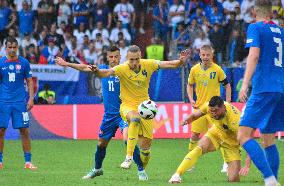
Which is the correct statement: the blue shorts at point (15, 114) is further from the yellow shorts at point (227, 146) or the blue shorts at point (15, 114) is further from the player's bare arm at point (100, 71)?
the yellow shorts at point (227, 146)

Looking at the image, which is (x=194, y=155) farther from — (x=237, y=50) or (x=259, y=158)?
(x=237, y=50)

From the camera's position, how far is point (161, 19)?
2750 centimetres

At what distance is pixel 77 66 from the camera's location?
12.0m

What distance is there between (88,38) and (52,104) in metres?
4.55

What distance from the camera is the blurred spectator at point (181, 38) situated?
26233mm

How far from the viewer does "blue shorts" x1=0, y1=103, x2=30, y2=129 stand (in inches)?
590

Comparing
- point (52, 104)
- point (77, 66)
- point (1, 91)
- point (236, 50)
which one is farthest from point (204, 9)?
point (77, 66)

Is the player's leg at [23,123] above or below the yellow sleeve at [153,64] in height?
below

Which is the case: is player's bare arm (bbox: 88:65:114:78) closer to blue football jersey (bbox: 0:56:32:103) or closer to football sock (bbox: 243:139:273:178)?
football sock (bbox: 243:139:273:178)

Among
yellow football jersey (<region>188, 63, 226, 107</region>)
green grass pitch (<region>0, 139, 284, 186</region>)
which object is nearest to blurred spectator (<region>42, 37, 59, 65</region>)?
green grass pitch (<region>0, 139, 284, 186</region>)

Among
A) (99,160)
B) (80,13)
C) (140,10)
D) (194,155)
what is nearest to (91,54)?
(80,13)

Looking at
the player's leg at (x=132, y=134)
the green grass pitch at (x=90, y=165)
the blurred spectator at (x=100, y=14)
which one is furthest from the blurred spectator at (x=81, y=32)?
the player's leg at (x=132, y=134)

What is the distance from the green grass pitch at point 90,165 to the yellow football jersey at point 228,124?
27.3 inches

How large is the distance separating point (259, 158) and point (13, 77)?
641 centimetres
